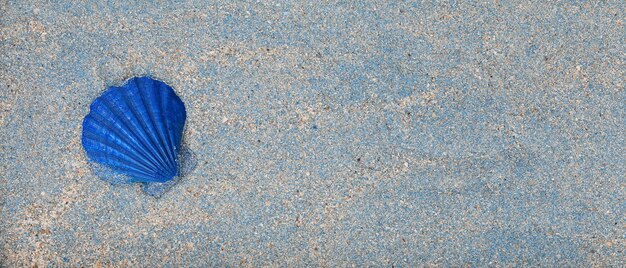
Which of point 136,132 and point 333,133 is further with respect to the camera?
point 333,133

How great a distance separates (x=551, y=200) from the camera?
2.73m

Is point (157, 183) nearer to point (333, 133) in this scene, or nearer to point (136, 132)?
point (136, 132)

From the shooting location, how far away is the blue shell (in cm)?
257

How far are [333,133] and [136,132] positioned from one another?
37.8 inches

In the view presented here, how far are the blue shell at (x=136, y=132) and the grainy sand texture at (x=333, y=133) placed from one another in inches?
2.9

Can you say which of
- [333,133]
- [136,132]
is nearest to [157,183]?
[136,132]

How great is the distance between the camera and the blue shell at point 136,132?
2.57m

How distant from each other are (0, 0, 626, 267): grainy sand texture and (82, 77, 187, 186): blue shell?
0.07 meters

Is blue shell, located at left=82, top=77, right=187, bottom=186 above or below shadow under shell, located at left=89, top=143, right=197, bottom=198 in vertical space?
above

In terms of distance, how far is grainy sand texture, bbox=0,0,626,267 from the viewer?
2629 mm

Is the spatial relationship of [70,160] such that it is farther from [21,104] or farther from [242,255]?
[242,255]

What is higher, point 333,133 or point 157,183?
point 333,133

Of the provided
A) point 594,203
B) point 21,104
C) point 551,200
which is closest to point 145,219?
point 21,104

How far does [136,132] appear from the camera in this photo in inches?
102
